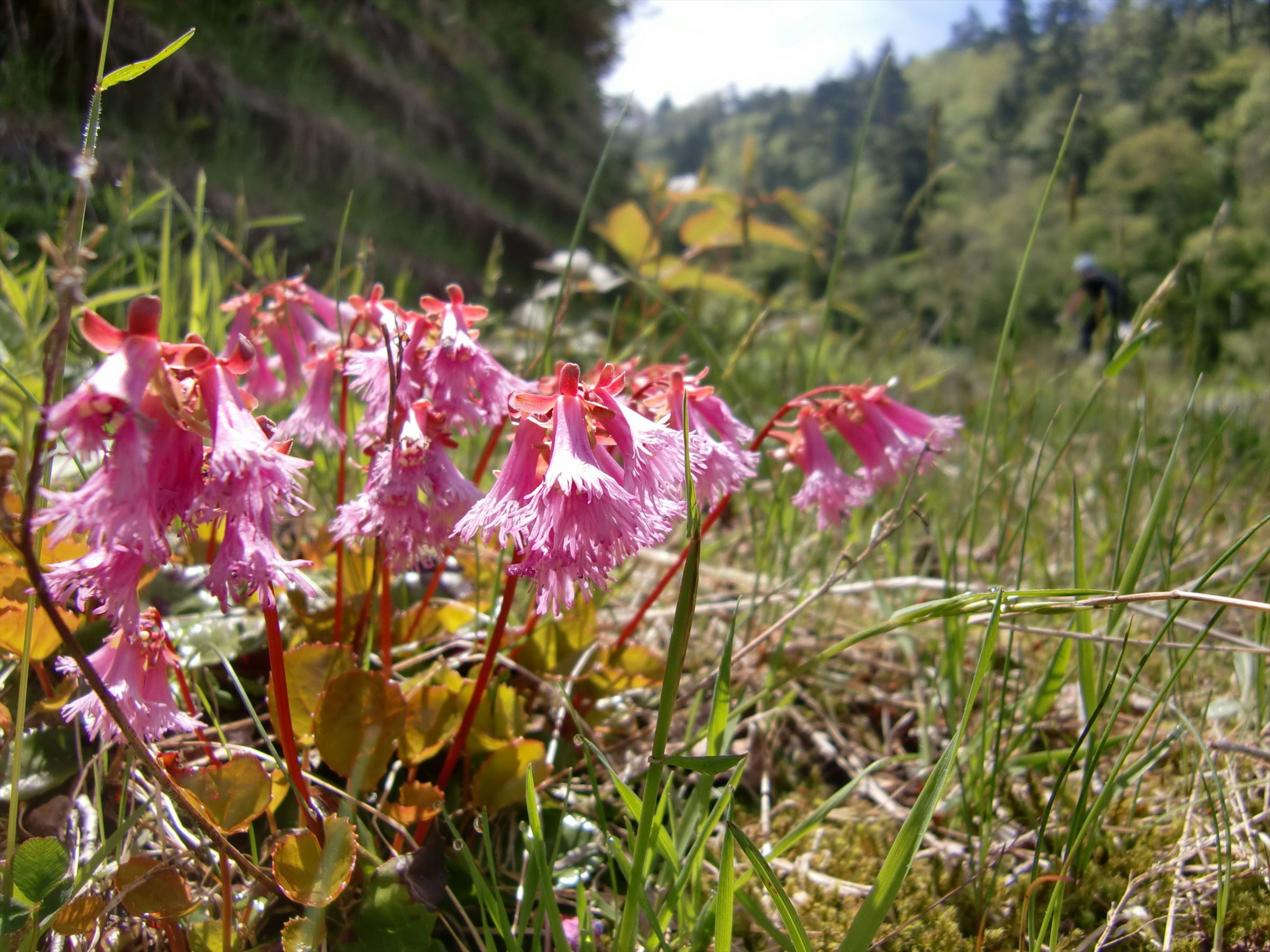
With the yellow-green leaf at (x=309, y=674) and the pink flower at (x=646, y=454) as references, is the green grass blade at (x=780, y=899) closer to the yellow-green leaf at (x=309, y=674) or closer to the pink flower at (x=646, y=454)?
the pink flower at (x=646, y=454)

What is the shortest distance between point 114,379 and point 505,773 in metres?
0.88

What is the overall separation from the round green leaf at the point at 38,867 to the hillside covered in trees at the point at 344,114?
5.77 ft

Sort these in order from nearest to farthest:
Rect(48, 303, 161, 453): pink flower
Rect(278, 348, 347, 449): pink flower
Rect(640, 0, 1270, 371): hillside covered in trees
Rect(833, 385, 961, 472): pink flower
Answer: Rect(48, 303, 161, 453): pink flower → Rect(278, 348, 347, 449): pink flower → Rect(833, 385, 961, 472): pink flower → Rect(640, 0, 1270, 371): hillside covered in trees

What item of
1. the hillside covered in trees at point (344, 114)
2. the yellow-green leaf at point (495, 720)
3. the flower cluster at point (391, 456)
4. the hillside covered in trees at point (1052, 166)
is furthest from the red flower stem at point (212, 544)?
the hillside covered in trees at point (1052, 166)

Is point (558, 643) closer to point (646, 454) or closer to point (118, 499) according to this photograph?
point (646, 454)

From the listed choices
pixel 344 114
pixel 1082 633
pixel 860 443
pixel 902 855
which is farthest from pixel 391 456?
pixel 344 114

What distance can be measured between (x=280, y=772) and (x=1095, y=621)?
219cm

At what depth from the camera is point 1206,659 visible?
1.97 meters

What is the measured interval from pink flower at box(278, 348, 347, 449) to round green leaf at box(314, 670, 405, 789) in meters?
0.50

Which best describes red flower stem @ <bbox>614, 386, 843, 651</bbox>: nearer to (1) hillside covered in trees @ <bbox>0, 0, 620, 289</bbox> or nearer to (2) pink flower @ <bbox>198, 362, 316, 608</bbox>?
(2) pink flower @ <bbox>198, 362, 316, 608</bbox>

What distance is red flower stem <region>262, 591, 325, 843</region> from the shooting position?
93 cm

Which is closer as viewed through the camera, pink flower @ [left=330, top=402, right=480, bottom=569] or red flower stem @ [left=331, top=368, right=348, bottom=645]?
pink flower @ [left=330, top=402, right=480, bottom=569]

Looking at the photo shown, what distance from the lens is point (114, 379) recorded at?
2.34 ft

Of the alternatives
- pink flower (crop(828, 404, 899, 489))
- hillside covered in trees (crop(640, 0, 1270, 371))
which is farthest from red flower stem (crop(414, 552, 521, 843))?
hillside covered in trees (crop(640, 0, 1270, 371))
